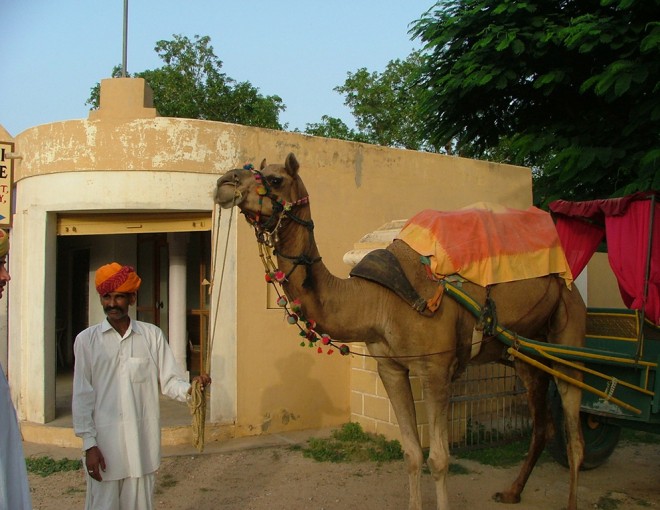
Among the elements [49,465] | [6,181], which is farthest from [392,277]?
→ [6,181]

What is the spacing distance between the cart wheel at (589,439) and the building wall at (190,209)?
251 centimetres

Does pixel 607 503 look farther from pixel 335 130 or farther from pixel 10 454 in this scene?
pixel 335 130

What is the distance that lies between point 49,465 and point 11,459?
3.97 meters

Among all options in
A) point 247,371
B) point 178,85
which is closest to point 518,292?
point 247,371

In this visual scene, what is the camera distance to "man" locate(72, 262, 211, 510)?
392 centimetres

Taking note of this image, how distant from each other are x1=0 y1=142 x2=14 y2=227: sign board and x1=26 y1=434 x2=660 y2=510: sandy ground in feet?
8.98

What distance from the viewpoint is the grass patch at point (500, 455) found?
7.20m

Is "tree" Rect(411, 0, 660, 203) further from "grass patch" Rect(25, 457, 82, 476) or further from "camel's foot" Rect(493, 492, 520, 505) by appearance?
"grass patch" Rect(25, 457, 82, 476)

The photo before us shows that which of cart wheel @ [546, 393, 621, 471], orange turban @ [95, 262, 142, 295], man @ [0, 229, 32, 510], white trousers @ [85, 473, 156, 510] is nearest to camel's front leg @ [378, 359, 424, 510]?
white trousers @ [85, 473, 156, 510]

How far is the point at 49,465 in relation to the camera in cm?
683

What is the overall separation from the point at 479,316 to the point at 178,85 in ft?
66.2

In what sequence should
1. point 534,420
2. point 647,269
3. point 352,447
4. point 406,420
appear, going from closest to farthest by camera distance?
point 406,420 < point 647,269 < point 534,420 < point 352,447

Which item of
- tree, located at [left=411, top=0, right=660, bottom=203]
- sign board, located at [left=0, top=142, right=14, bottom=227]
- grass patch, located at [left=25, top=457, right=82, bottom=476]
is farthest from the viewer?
tree, located at [left=411, top=0, right=660, bottom=203]

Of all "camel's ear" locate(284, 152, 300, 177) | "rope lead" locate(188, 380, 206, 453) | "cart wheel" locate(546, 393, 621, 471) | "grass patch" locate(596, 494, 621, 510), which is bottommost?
"grass patch" locate(596, 494, 621, 510)
